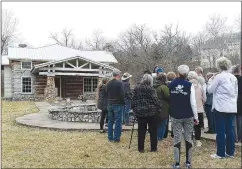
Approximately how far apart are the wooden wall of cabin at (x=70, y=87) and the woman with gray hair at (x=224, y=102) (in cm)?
2273

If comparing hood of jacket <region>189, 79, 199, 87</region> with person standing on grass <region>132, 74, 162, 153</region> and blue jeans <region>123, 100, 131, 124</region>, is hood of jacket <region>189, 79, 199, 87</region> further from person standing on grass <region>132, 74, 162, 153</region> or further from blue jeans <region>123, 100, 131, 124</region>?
blue jeans <region>123, 100, 131, 124</region>

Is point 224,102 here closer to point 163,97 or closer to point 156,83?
point 163,97

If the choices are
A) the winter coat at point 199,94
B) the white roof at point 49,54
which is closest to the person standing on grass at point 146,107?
the winter coat at point 199,94

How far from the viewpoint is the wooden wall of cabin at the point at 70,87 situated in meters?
27.9

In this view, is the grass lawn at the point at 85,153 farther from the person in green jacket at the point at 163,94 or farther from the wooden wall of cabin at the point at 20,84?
the wooden wall of cabin at the point at 20,84

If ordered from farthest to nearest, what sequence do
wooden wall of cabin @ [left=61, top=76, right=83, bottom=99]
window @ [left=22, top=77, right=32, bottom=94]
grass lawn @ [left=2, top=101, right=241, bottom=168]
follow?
wooden wall of cabin @ [left=61, top=76, right=83, bottom=99], window @ [left=22, top=77, right=32, bottom=94], grass lawn @ [left=2, top=101, right=241, bottom=168]

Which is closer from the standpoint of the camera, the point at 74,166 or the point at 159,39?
the point at 74,166

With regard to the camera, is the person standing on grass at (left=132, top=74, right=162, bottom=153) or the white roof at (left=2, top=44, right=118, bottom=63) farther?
the white roof at (left=2, top=44, right=118, bottom=63)

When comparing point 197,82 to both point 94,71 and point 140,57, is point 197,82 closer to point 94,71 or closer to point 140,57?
point 94,71

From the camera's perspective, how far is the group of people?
18.4 feet

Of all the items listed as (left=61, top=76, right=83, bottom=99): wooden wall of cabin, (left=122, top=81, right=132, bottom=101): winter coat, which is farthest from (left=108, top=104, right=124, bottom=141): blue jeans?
(left=61, top=76, right=83, bottom=99): wooden wall of cabin

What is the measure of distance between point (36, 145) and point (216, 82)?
4230 mm

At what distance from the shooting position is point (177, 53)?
4144 cm

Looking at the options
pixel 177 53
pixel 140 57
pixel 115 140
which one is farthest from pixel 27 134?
pixel 177 53
